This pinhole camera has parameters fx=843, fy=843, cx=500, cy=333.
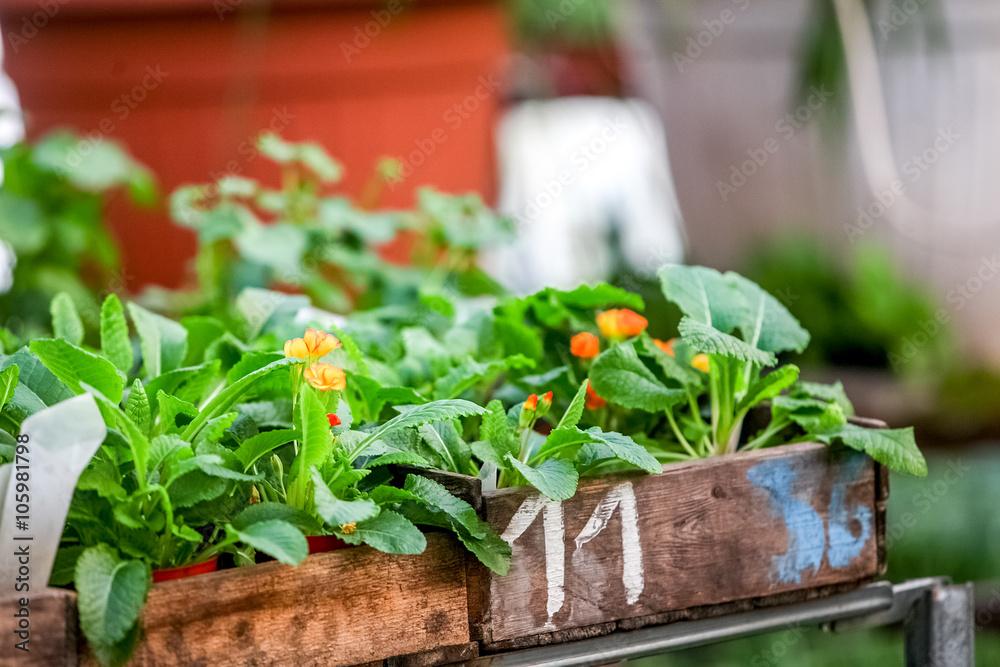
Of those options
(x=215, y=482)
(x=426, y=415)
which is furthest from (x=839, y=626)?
(x=215, y=482)

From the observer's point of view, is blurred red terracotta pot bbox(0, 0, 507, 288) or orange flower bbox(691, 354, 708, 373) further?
blurred red terracotta pot bbox(0, 0, 507, 288)

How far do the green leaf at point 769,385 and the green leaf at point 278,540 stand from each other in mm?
369

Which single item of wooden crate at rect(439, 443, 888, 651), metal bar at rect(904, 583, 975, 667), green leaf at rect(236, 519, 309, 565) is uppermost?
green leaf at rect(236, 519, 309, 565)

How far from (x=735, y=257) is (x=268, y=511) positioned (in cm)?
Answer: 192

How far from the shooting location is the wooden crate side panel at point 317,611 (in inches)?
17.9

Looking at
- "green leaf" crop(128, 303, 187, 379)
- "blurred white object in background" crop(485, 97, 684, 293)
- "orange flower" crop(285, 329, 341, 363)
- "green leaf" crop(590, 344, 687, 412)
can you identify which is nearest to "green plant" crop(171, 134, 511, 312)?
"green leaf" crop(128, 303, 187, 379)

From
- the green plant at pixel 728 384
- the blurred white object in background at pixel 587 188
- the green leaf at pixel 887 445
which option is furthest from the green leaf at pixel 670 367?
the blurred white object in background at pixel 587 188

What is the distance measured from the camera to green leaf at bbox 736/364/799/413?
0.64m

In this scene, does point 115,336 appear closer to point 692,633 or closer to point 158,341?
point 158,341

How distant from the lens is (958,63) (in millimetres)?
1944

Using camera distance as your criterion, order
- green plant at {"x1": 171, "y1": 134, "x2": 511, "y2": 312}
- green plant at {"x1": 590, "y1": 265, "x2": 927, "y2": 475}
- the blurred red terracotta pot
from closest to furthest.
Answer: green plant at {"x1": 590, "y1": 265, "x2": 927, "y2": 475}, green plant at {"x1": 171, "y1": 134, "x2": 511, "y2": 312}, the blurred red terracotta pot

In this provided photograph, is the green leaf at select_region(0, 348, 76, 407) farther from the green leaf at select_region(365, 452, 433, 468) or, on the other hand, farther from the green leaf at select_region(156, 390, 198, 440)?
the green leaf at select_region(365, 452, 433, 468)

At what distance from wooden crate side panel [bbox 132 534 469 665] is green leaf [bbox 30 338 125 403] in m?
0.13

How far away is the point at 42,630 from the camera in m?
0.42
